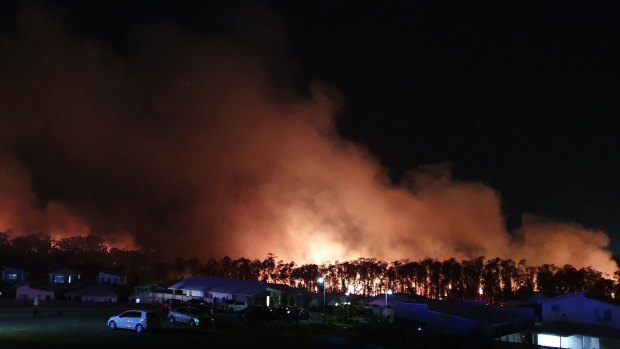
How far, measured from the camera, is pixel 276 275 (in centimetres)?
12375

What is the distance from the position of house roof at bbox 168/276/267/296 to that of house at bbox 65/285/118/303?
8645mm

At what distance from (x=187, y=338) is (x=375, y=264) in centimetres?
8889

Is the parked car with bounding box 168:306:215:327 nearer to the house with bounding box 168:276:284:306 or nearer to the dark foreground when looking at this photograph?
the dark foreground

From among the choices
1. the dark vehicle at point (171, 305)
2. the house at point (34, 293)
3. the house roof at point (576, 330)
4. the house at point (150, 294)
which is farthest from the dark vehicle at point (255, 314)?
the house at point (34, 293)

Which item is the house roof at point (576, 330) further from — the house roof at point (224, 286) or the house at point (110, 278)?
the house at point (110, 278)

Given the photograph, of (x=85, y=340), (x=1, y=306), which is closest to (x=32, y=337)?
(x=85, y=340)

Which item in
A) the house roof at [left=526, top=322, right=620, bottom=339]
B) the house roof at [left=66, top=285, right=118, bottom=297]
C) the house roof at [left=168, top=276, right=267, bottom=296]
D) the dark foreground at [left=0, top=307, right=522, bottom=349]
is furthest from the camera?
the house roof at [left=66, top=285, right=118, bottom=297]

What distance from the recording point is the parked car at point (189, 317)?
3862 cm

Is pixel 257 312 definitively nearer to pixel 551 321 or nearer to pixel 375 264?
pixel 551 321

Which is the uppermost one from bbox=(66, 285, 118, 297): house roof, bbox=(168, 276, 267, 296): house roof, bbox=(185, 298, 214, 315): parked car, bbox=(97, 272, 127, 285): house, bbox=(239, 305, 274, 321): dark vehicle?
bbox=(97, 272, 127, 285): house

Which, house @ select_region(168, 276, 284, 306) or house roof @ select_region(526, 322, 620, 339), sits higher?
house @ select_region(168, 276, 284, 306)

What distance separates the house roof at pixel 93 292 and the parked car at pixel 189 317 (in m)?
35.9

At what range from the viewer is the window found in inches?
1858

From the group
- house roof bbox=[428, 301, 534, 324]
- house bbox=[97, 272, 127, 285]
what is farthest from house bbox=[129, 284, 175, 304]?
house roof bbox=[428, 301, 534, 324]
